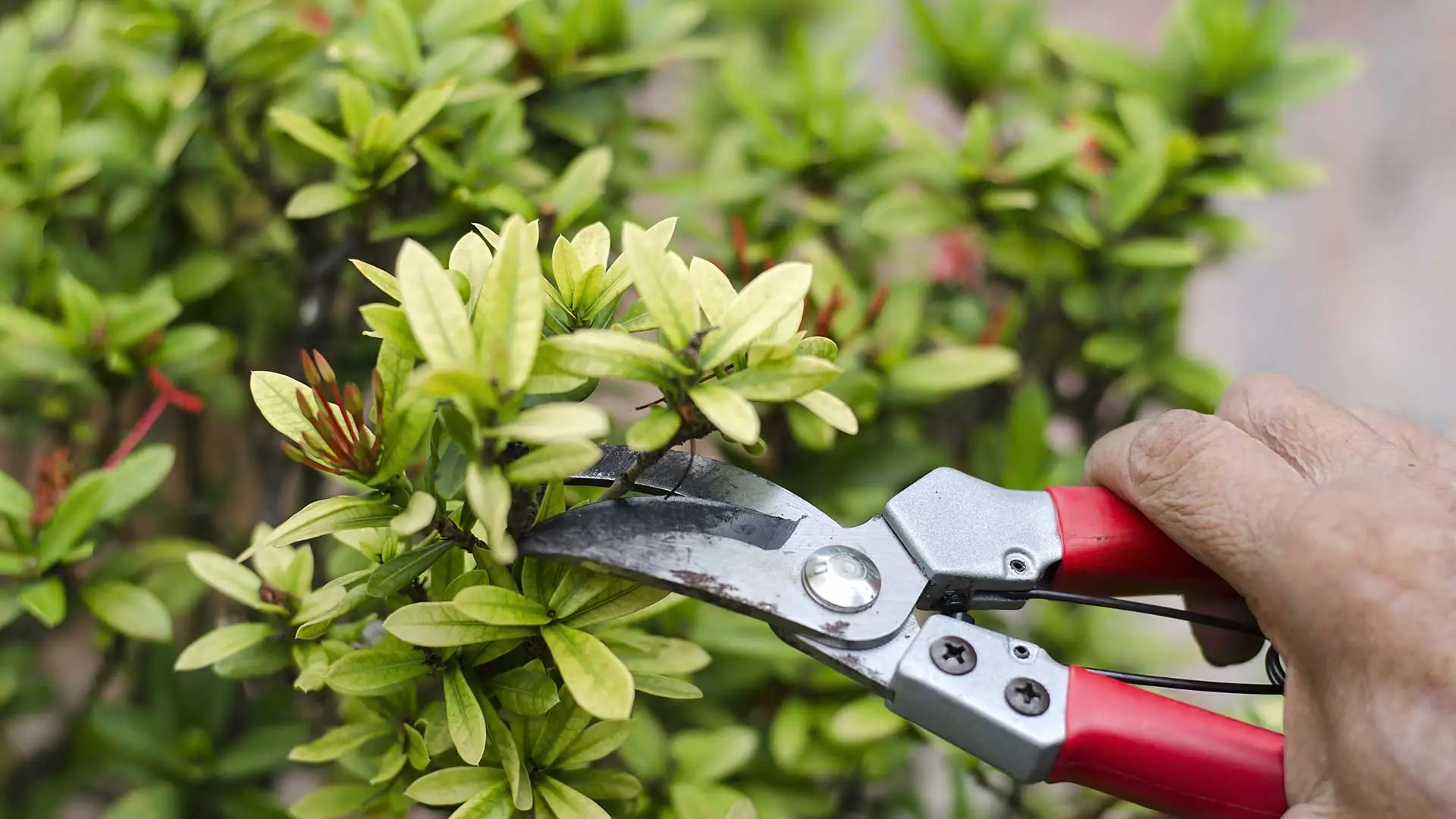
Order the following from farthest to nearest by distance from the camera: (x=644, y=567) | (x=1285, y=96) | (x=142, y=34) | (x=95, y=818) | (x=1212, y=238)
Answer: (x=95, y=818), (x=1212, y=238), (x=1285, y=96), (x=142, y=34), (x=644, y=567)

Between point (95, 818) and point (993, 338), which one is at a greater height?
point (993, 338)

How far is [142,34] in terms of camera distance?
3.65ft

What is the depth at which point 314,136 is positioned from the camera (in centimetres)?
104

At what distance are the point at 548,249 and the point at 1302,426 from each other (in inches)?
29.8

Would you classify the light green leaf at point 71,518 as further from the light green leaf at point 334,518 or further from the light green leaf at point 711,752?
the light green leaf at point 711,752

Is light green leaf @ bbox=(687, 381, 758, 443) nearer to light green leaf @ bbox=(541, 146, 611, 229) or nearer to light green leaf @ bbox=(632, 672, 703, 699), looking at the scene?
light green leaf @ bbox=(632, 672, 703, 699)

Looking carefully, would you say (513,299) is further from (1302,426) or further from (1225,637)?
(1225,637)

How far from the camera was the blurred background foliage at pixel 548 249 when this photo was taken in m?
1.13

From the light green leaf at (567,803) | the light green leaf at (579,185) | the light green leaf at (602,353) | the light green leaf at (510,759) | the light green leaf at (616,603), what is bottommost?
the light green leaf at (567,803)

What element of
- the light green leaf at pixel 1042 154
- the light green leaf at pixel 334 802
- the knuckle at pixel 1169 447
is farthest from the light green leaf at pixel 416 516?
the light green leaf at pixel 1042 154

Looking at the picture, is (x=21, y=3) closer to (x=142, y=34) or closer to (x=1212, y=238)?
(x=142, y=34)

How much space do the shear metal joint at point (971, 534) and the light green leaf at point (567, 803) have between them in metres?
0.33

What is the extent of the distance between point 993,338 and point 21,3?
1.51 metres

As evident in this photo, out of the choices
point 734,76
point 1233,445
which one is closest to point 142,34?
point 734,76
